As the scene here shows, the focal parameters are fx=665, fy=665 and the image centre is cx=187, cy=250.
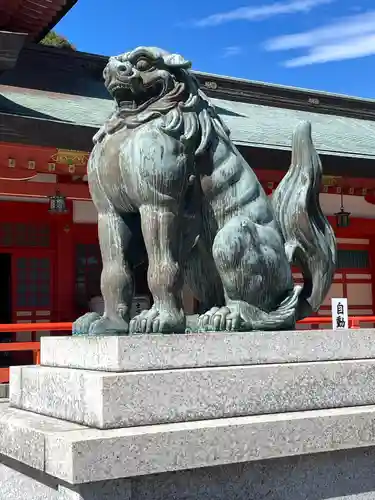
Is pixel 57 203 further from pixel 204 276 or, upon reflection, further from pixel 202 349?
pixel 202 349

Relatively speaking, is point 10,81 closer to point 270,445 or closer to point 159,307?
point 159,307

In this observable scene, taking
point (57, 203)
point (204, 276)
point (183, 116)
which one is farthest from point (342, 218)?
point (183, 116)

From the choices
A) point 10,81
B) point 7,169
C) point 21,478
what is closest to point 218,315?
point 21,478

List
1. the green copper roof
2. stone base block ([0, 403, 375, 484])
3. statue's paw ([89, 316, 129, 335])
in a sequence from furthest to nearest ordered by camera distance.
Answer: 1. the green copper roof
2. statue's paw ([89, 316, 129, 335])
3. stone base block ([0, 403, 375, 484])

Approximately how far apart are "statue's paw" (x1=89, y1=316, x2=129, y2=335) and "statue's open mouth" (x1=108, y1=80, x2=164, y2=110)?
0.81m

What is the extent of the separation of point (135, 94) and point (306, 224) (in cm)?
88

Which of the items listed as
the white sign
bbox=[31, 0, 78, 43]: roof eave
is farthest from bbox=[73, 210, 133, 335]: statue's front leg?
bbox=[31, 0, 78, 43]: roof eave

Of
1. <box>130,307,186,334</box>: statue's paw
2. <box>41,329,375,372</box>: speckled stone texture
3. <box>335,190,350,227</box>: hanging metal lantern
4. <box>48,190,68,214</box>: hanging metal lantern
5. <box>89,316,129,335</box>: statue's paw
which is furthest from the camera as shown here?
Result: <box>335,190,350,227</box>: hanging metal lantern

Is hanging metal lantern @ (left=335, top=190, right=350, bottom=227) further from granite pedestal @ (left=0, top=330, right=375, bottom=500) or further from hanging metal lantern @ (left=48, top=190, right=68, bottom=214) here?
granite pedestal @ (left=0, top=330, right=375, bottom=500)

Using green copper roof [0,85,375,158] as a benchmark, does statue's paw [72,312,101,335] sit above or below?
below

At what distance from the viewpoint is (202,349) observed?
2230 mm

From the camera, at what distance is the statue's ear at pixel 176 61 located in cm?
251

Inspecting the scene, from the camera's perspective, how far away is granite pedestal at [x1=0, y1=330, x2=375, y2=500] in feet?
6.40

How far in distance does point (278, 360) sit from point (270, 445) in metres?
0.34
